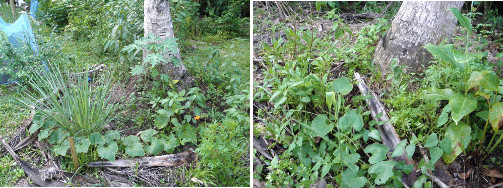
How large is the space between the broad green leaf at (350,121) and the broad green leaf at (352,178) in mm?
248

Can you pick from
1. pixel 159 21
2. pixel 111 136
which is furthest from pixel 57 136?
pixel 159 21

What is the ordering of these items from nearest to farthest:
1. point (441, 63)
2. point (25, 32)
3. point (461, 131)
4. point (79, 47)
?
1. point (461, 131)
2. point (441, 63)
3. point (25, 32)
4. point (79, 47)

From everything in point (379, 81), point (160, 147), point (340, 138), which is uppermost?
point (379, 81)

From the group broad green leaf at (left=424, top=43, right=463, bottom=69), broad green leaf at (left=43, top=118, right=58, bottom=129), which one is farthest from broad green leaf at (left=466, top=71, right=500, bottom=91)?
broad green leaf at (left=43, top=118, right=58, bottom=129)

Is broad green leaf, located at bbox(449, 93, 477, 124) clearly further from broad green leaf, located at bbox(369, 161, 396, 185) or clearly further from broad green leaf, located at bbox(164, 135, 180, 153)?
broad green leaf, located at bbox(164, 135, 180, 153)

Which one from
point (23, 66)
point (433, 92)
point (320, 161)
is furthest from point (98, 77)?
point (433, 92)

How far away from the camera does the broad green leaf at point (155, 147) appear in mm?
2531

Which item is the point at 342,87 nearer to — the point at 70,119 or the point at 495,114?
the point at 495,114

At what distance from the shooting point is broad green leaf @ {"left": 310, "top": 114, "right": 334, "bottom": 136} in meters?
2.18

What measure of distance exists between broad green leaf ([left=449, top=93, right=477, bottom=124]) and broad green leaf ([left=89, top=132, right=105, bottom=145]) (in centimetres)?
197

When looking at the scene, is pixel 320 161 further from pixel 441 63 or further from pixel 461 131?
pixel 441 63

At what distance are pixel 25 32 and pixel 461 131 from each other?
331 centimetres

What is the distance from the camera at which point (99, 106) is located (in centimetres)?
252

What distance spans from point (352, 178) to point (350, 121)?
0.34 m
